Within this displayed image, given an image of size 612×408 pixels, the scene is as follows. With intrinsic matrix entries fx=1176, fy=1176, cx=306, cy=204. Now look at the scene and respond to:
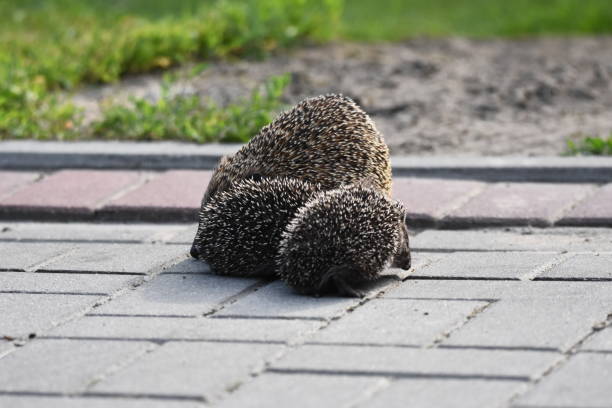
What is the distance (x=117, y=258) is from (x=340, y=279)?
63.2 inches

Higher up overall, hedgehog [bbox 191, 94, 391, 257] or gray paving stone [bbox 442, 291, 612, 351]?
hedgehog [bbox 191, 94, 391, 257]

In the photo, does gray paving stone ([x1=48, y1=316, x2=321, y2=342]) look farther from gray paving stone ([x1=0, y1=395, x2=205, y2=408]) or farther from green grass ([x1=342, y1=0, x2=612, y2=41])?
green grass ([x1=342, y1=0, x2=612, y2=41])

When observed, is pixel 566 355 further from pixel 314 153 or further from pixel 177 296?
pixel 314 153

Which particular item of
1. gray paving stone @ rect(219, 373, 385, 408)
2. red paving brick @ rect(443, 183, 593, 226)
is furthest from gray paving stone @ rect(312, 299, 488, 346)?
red paving brick @ rect(443, 183, 593, 226)

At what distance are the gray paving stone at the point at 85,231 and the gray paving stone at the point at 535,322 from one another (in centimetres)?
267

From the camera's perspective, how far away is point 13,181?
342 inches

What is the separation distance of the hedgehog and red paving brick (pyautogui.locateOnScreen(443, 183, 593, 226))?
0.81 m

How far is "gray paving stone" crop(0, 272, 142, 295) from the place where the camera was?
6.21 metres

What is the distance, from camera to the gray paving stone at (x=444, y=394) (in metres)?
4.43

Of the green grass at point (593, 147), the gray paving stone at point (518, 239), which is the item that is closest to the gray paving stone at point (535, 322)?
the gray paving stone at point (518, 239)

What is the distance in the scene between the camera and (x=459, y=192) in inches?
313

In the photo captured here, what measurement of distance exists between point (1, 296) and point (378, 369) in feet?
7.65

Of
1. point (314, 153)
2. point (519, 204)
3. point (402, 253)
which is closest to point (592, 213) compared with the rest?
point (519, 204)

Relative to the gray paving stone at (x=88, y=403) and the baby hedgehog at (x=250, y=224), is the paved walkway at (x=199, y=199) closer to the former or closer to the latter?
the baby hedgehog at (x=250, y=224)
